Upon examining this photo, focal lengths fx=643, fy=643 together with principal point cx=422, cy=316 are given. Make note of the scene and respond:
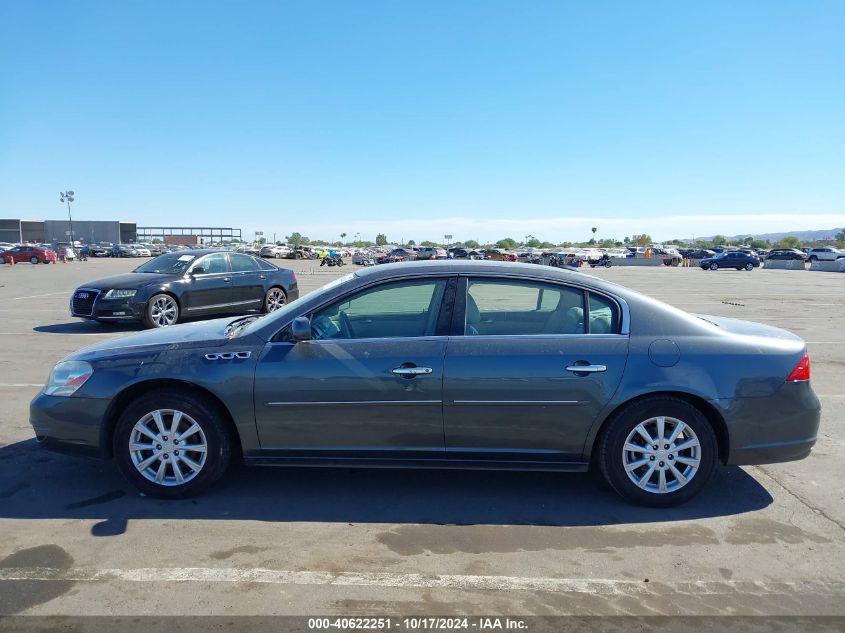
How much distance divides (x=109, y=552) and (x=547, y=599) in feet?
7.87

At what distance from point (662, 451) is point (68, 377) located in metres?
3.99

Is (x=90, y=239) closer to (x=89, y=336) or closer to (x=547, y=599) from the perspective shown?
(x=89, y=336)

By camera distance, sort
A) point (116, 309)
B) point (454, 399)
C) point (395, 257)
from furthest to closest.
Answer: point (395, 257)
point (116, 309)
point (454, 399)

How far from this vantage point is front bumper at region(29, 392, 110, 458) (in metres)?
4.25

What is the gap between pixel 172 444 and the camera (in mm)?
4246

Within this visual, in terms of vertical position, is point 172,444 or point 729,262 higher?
point 729,262

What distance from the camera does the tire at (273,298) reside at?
13.4 m

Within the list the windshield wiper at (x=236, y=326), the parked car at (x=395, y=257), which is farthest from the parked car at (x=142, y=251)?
the windshield wiper at (x=236, y=326)

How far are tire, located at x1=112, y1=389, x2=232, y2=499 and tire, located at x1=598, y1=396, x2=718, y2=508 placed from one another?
8.32 ft

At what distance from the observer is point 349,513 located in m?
4.11

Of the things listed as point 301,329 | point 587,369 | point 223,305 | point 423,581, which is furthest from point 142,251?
point 423,581

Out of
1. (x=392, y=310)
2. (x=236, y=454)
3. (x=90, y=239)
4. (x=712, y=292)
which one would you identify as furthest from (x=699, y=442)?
(x=90, y=239)

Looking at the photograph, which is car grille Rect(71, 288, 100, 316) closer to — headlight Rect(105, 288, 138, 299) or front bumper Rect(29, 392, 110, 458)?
headlight Rect(105, 288, 138, 299)

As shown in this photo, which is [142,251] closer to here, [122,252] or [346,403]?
[122,252]
